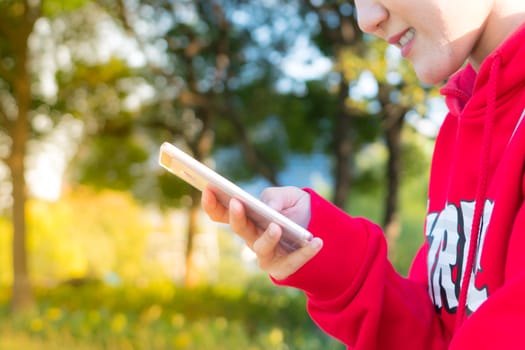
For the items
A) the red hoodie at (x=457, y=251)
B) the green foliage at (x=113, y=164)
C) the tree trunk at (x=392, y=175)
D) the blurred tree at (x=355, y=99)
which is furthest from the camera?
the green foliage at (x=113, y=164)

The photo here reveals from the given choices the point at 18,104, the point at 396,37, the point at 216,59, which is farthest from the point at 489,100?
the point at 216,59

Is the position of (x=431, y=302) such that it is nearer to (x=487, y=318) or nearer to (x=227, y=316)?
(x=487, y=318)

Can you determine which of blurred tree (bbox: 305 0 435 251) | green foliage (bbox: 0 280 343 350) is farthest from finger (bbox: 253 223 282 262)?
blurred tree (bbox: 305 0 435 251)

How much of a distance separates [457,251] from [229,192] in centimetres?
34

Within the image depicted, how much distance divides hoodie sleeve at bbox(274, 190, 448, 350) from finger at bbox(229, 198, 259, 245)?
0.09 meters

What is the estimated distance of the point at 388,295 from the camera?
1.19 m

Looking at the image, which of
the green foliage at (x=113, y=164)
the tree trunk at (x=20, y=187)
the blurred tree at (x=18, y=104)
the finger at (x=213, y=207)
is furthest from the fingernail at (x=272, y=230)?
the green foliage at (x=113, y=164)

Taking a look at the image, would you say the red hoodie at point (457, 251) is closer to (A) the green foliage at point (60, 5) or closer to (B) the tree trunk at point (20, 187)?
(A) the green foliage at point (60, 5)

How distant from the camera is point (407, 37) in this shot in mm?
1047

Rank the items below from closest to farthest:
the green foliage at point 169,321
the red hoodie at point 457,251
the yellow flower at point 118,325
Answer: the red hoodie at point 457,251 < the green foliage at point 169,321 < the yellow flower at point 118,325

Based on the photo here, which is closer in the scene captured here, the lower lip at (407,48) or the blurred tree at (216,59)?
the lower lip at (407,48)

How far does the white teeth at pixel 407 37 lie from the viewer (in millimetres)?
1038

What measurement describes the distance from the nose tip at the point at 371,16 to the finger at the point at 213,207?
12.5 inches

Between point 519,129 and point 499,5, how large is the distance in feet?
0.55
